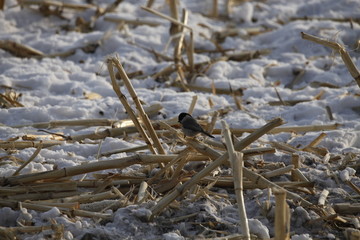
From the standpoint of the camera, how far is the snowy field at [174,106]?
2756mm

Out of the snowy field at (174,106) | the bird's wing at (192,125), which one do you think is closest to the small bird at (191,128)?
the bird's wing at (192,125)

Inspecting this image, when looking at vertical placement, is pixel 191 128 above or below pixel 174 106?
above

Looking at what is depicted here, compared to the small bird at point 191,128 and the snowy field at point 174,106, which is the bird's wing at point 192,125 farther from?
the snowy field at point 174,106

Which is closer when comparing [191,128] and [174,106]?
[191,128]

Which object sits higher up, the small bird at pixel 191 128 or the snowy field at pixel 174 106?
the small bird at pixel 191 128

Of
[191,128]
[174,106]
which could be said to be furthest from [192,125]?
[174,106]

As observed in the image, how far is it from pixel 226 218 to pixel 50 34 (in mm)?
4152

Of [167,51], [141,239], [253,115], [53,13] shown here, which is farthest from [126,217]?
[53,13]

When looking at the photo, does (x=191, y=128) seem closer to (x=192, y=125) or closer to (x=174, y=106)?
(x=192, y=125)

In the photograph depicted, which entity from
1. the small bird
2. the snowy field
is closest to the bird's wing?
the small bird

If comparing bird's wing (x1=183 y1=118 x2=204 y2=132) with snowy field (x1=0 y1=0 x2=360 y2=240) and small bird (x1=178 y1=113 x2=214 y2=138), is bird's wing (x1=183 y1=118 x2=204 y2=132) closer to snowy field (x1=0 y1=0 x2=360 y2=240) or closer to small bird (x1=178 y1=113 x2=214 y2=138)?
small bird (x1=178 y1=113 x2=214 y2=138)

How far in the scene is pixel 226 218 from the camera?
9.10ft

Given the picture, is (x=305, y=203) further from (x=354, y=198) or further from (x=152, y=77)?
(x=152, y=77)

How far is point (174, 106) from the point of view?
477 centimetres
